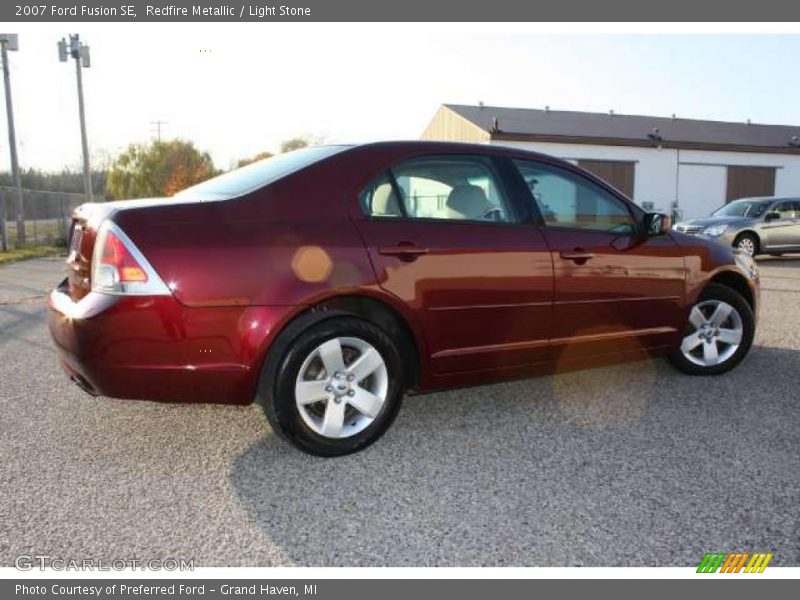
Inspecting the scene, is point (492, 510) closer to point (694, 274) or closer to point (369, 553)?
point (369, 553)

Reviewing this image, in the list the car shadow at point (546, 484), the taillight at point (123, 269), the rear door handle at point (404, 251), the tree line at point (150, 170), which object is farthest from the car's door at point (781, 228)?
the tree line at point (150, 170)

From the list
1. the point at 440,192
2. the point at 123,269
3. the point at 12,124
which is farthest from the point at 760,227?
the point at 12,124

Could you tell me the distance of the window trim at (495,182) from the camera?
3314 mm

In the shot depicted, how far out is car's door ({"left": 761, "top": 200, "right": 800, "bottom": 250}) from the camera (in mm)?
13977

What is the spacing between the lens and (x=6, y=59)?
19.0 m

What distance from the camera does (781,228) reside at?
14.1 meters

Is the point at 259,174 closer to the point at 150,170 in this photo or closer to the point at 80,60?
the point at 80,60

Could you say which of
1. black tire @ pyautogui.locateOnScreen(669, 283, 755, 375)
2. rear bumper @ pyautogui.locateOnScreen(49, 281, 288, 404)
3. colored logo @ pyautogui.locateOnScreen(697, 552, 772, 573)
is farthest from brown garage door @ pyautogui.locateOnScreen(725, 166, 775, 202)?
rear bumper @ pyautogui.locateOnScreen(49, 281, 288, 404)

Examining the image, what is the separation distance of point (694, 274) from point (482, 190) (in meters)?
1.77

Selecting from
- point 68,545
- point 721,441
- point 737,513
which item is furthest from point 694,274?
point 68,545

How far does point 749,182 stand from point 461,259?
83.5 feet

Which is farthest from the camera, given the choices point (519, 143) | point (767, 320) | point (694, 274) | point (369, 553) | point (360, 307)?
point (519, 143)

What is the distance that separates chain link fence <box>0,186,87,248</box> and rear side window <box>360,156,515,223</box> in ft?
64.5

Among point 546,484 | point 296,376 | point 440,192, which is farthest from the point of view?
point 440,192
